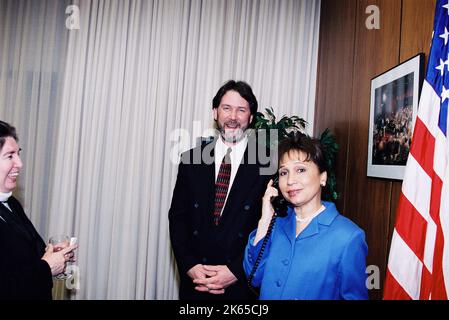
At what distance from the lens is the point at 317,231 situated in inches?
55.2

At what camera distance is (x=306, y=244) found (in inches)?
55.2

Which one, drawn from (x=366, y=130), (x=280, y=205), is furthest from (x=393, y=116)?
(x=280, y=205)

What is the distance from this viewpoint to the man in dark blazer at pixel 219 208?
2.06m

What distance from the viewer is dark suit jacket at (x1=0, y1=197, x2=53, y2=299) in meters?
1.50

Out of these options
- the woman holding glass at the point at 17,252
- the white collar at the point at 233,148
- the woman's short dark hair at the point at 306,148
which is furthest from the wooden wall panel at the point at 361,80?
the woman holding glass at the point at 17,252

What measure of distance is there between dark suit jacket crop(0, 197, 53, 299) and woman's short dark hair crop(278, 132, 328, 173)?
1.22 meters

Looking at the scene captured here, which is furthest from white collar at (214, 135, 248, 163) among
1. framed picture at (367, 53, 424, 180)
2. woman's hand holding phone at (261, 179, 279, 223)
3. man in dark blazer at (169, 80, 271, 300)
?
framed picture at (367, 53, 424, 180)

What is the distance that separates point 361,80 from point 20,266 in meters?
2.32

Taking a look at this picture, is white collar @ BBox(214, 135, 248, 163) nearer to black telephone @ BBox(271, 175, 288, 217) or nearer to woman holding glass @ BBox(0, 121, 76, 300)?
black telephone @ BBox(271, 175, 288, 217)

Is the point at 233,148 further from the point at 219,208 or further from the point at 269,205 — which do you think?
the point at 269,205
